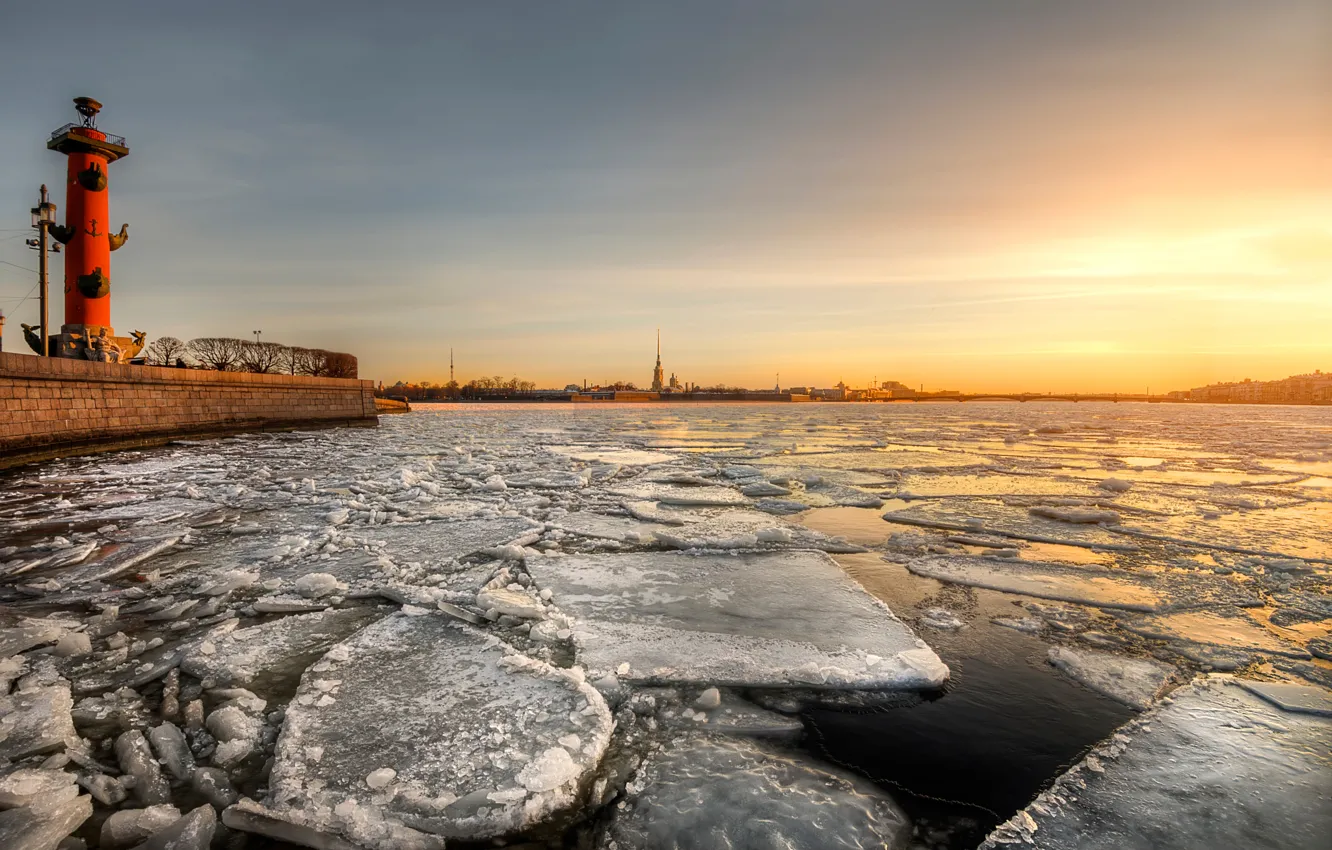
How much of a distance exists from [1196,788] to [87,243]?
26036 millimetres

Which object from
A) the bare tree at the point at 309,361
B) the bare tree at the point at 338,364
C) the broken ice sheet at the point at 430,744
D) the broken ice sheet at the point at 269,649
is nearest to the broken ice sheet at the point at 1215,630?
the broken ice sheet at the point at 430,744

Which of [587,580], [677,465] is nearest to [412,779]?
[587,580]

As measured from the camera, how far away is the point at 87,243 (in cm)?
1762

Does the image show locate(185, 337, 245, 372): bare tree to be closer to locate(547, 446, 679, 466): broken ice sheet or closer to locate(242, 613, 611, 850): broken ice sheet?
locate(547, 446, 679, 466): broken ice sheet

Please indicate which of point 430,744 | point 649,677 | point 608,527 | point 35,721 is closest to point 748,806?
point 649,677

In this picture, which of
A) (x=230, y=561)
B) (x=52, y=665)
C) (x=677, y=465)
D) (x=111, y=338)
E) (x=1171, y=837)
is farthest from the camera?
(x=111, y=338)

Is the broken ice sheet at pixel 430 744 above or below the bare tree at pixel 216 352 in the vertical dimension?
below

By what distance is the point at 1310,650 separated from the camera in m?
2.30

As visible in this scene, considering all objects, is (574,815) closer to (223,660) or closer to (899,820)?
(899,820)

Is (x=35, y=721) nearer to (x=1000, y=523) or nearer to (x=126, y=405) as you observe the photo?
(x=1000, y=523)

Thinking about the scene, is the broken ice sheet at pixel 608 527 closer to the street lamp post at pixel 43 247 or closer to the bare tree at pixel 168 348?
the street lamp post at pixel 43 247

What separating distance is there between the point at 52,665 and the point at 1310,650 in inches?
191

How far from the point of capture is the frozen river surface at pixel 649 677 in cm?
135

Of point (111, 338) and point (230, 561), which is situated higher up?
point (111, 338)
